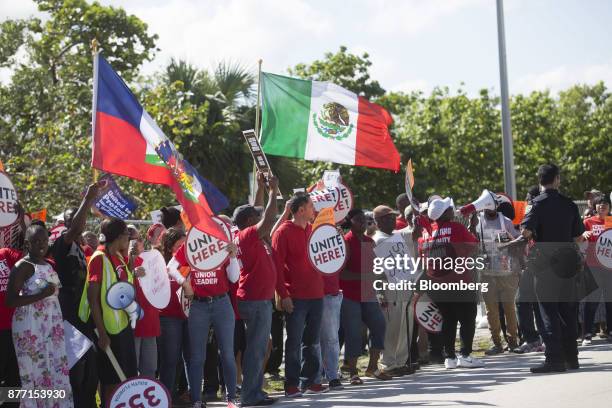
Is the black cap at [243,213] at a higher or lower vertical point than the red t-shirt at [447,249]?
higher

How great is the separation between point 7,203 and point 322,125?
6.07 metres

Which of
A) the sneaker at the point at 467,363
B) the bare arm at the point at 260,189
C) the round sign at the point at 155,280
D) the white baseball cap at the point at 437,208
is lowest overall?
the sneaker at the point at 467,363

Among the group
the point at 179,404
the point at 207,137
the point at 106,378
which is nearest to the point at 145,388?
the point at 106,378

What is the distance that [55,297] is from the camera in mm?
8625

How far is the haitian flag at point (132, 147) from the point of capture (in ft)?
31.4

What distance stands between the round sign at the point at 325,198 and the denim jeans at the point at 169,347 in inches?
113

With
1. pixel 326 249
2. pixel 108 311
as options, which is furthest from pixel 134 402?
pixel 326 249

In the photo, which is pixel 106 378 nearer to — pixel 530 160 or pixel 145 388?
pixel 145 388

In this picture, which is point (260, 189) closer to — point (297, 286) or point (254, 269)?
point (297, 286)

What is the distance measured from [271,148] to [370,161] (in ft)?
4.43

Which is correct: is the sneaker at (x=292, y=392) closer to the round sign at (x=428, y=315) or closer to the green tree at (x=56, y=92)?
the round sign at (x=428, y=315)

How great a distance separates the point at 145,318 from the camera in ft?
30.6

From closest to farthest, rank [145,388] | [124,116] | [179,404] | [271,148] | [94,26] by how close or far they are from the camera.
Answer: [145,388]
[124,116]
[179,404]
[271,148]
[94,26]

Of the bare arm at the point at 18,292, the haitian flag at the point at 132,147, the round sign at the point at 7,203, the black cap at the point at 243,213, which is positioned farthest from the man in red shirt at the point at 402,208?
the bare arm at the point at 18,292
